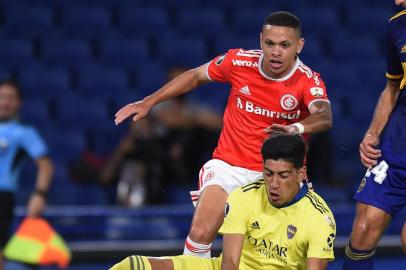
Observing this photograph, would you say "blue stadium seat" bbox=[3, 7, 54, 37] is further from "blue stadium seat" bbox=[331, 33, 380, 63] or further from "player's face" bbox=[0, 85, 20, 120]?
"player's face" bbox=[0, 85, 20, 120]

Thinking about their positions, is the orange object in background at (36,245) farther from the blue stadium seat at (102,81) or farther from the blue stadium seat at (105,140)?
the blue stadium seat at (102,81)

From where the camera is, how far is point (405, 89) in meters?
5.33

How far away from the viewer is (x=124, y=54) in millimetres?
10945

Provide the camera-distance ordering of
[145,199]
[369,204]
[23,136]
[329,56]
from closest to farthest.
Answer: [369,204]
[23,136]
[145,199]
[329,56]

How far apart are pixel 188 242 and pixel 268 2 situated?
6.58 metres

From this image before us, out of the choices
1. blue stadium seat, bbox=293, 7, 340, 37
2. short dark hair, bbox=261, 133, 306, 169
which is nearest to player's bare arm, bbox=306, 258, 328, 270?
short dark hair, bbox=261, 133, 306, 169

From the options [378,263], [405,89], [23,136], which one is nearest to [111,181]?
[23,136]

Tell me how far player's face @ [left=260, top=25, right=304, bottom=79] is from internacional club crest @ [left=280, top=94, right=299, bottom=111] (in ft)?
0.51

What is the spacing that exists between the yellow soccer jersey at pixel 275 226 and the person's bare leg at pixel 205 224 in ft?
1.99

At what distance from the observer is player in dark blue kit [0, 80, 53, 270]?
292 inches

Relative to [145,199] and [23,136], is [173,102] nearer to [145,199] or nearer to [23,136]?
[145,199]

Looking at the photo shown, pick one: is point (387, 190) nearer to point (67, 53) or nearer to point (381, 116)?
point (381, 116)

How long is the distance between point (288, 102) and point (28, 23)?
6.17m

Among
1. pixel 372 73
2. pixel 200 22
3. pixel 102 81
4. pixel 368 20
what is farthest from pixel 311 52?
pixel 102 81
